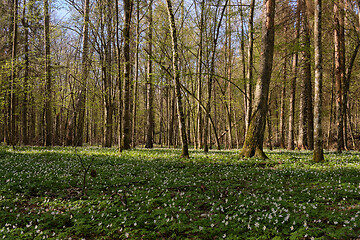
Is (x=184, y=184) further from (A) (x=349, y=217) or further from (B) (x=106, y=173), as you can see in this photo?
(A) (x=349, y=217)

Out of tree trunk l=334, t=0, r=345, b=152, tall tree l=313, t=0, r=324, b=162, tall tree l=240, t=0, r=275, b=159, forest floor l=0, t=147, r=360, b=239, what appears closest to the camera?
forest floor l=0, t=147, r=360, b=239

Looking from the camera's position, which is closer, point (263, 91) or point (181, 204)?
point (181, 204)

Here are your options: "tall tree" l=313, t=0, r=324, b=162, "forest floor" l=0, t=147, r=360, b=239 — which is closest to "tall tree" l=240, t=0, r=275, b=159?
"tall tree" l=313, t=0, r=324, b=162

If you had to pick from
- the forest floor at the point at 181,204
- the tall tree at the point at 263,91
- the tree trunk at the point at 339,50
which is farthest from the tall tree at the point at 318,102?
the tree trunk at the point at 339,50

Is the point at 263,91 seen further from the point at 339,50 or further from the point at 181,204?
the point at 339,50

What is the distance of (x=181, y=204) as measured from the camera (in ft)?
18.7

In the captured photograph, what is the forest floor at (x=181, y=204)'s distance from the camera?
4246mm

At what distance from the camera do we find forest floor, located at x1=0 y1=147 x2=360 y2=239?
4.25 metres

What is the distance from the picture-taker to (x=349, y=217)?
14.3ft

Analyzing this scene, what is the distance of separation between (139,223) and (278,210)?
3055mm

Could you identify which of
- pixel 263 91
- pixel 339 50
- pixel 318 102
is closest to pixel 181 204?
A: pixel 263 91

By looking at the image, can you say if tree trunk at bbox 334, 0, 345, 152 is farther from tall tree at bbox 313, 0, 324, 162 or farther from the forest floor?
the forest floor

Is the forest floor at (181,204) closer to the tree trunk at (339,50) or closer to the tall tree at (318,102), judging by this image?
the tall tree at (318,102)

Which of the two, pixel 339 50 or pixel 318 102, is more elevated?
pixel 339 50
